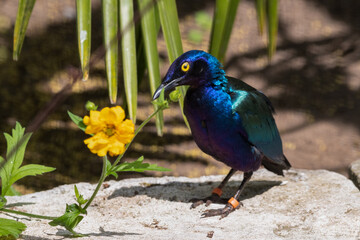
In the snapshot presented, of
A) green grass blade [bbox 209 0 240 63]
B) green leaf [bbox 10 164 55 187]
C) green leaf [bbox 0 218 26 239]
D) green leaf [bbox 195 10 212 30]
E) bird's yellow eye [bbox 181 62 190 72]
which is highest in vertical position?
green grass blade [bbox 209 0 240 63]

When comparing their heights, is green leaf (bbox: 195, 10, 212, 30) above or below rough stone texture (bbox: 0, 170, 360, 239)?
above

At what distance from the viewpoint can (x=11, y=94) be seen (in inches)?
176

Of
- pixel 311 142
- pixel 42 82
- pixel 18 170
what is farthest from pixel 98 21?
pixel 18 170

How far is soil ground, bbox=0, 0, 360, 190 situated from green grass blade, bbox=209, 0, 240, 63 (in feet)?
4.79

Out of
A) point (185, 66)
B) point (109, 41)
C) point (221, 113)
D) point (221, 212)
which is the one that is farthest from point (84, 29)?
point (221, 212)

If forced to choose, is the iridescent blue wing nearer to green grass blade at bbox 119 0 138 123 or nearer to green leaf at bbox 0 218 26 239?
green grass blade at bbox 119 0 138 123

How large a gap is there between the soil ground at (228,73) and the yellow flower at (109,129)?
8.25ft

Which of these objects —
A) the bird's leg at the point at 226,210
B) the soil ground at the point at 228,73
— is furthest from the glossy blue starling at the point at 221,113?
the soil ground at the point at 228,73

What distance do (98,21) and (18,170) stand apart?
2765mm

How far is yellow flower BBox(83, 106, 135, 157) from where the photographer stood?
1652 mm

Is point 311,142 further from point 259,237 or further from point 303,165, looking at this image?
point 259,237

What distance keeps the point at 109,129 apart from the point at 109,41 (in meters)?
0.65

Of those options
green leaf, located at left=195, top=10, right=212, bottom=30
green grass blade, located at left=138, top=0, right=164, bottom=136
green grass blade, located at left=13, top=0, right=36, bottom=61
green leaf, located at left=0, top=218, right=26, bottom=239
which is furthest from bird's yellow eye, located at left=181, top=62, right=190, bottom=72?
green leaf, located at left=195, top=10, right=212, bottom=30

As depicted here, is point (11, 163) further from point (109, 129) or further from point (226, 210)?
point (226, 210)
